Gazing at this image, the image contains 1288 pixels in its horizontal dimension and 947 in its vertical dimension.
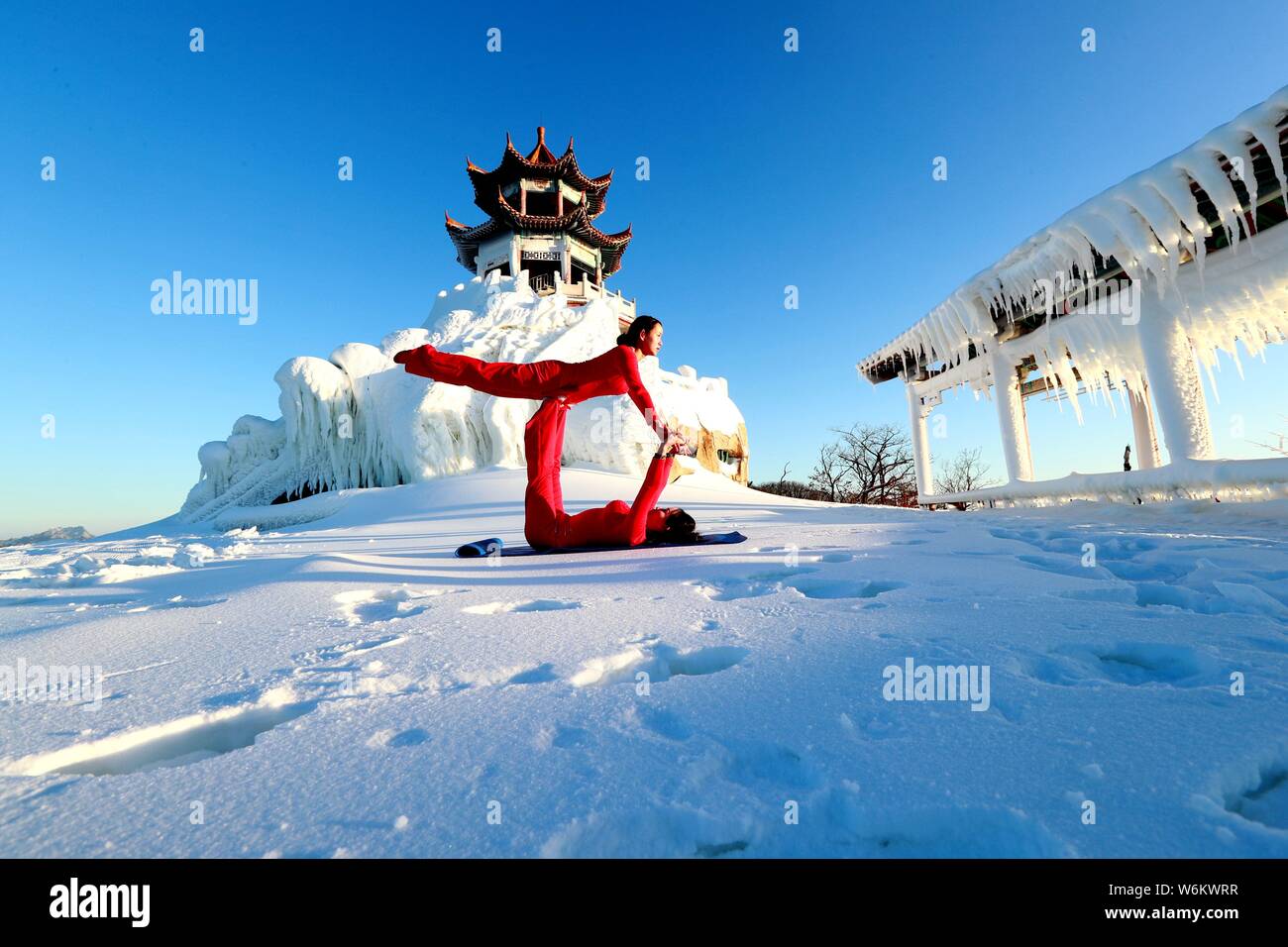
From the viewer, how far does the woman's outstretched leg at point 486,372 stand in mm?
2932

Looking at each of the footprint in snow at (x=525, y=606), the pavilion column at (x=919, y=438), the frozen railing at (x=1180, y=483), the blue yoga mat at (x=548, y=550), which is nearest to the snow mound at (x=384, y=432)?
the pavilion column at (x=919, y=438)

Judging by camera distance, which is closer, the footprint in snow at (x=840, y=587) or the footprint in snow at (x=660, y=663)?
the footprint in snow at (x=660, y=663)

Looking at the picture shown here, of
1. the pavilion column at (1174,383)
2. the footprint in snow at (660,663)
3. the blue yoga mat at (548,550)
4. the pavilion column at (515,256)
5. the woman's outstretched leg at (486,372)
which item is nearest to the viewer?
the footprint in snow at (660,663)

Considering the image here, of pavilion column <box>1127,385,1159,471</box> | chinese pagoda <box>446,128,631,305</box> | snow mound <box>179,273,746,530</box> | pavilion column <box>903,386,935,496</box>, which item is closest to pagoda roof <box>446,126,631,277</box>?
chinese pagoda <box>446,128,631,305</box>

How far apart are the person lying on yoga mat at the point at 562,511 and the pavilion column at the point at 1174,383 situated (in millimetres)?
4965

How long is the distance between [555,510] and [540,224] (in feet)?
86.7

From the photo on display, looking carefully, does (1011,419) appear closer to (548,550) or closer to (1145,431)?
(1145,431)

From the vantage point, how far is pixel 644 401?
3.08m

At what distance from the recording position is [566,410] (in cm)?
325

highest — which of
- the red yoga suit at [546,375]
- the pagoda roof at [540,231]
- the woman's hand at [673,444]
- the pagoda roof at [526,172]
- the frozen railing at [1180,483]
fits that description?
the pagoda roof at [526,172]

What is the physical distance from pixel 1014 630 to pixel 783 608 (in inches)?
23.9

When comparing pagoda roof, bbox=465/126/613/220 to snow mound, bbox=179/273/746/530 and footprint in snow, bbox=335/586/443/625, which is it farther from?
footprint in snow, bbox=335/586/443/625

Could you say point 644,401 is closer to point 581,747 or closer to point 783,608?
point 783,608

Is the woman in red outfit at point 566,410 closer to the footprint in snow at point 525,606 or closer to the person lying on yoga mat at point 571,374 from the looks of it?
the person lying on yoga mat at point 571,374
